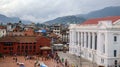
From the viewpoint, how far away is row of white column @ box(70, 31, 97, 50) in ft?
207

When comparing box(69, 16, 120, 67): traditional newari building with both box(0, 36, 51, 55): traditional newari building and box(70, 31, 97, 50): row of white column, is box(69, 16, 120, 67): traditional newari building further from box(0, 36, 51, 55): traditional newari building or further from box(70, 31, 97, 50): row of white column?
box(0, 36, 51, 55): traditional newari building

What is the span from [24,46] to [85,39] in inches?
705

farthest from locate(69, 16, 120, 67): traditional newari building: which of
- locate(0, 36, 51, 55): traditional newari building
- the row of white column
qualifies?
locate(0, 36, 51, 55): traditional newari building

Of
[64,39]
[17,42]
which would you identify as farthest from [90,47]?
[64,39]

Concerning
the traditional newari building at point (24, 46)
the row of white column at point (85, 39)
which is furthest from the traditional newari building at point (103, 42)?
the traditional newari building at point (24, 46)

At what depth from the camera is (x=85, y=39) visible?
7050 centimetres

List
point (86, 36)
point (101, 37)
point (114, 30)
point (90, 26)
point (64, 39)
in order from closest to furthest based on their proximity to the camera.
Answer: point (114, 30) < point (101, 37) < point (90, 26) < point (86, 36) < point (64, 39)

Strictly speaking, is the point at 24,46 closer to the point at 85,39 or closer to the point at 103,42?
the point at 85,39

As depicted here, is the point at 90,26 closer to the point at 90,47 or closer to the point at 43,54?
the point at 90,47

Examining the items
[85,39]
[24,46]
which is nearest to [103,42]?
[85,39]

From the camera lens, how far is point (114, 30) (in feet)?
174

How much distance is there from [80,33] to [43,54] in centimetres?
1133

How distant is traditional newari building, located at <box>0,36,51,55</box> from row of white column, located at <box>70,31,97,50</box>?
750 cm

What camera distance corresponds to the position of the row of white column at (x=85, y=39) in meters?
63.0
